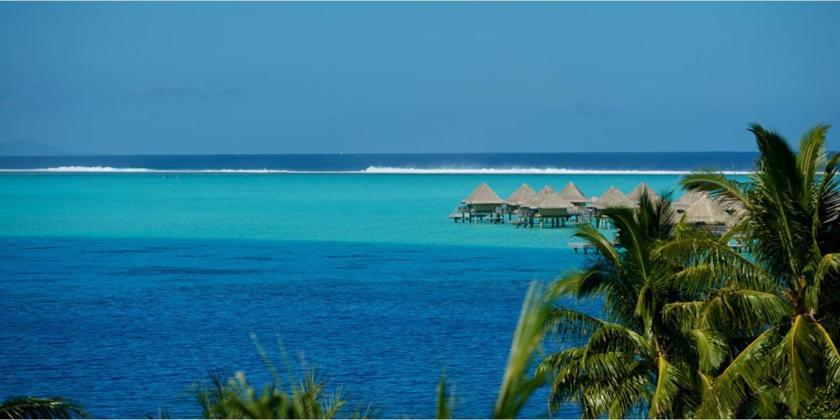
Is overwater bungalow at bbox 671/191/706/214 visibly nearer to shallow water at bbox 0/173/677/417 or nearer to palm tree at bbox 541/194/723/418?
shallow water at bbox 0/173/677/417

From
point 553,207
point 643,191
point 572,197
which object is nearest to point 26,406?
point 643,191

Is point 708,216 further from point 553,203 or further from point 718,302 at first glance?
point 718,302

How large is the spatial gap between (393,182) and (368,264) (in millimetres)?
60541

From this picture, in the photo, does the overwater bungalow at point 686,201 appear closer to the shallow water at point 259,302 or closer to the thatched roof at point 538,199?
the shallow water at point 259,302

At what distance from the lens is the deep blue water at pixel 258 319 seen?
16.1 metres

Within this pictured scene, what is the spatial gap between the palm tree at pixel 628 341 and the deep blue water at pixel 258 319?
178 inches

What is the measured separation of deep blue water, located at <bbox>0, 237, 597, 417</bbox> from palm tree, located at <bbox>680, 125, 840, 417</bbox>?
17.1ft

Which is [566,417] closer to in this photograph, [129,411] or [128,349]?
[129,411]

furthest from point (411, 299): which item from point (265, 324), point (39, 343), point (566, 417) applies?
point (566, 417)

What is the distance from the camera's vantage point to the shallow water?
16406mm

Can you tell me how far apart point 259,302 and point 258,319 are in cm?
224

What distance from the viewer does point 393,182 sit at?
91.1 meters

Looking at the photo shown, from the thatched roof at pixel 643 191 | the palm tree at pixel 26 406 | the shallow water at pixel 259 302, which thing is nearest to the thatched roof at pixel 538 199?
the shallow water at pixel 259 302

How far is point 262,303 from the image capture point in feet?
77.6
